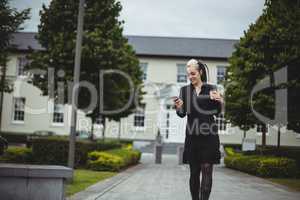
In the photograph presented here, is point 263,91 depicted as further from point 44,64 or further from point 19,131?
point 19,131

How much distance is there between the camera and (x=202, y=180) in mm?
5164

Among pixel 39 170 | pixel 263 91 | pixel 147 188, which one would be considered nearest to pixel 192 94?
pixel 39 170

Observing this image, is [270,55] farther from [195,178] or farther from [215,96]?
[195,178]

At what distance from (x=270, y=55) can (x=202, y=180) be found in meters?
12.8

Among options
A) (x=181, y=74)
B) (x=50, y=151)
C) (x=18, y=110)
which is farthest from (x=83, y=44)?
(x=18, y=110)

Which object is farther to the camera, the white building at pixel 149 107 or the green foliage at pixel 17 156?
the white building at pixel 149 107

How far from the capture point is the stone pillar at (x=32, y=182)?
19.9ft

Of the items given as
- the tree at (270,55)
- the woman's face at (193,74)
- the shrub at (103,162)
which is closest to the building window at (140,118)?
the tree at (270,55)

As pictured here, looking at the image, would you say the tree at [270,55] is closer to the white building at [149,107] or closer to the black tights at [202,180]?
the black tights at [202,180]

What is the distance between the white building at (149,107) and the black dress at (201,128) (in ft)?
114

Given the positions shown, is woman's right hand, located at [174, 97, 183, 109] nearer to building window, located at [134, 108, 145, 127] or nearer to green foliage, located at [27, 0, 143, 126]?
green foliage, located at [27, 0, 143, 126]

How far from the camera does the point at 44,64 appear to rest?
1828 centimetres

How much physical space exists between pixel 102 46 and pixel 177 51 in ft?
85.6

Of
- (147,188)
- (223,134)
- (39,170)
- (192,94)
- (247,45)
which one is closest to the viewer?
(192,94)
